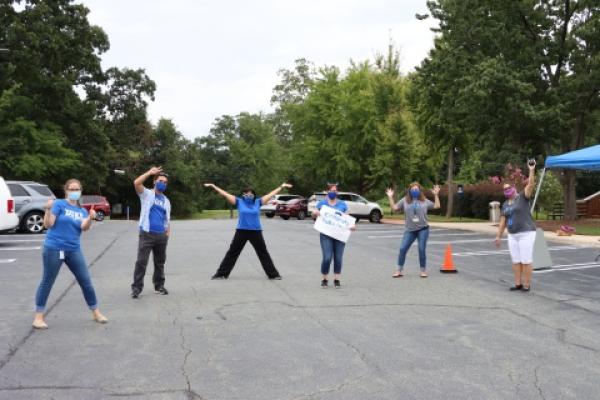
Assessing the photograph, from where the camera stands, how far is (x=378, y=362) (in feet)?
18.5

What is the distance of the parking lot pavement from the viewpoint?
4.96m

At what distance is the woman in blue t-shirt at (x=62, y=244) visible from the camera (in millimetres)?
7000

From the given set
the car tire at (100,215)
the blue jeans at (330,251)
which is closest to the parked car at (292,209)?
the car tire at (100,215)

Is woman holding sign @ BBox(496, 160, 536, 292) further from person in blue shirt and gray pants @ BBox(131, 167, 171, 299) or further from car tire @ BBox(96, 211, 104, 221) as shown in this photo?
car tire @ BBox(96, 211, 104, 221)

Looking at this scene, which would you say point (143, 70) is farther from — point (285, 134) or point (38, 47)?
point (285, 134)

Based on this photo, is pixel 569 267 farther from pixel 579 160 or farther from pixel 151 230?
pixel 151 230

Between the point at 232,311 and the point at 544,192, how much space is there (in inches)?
1199

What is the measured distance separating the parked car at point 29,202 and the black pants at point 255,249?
39.6 feet

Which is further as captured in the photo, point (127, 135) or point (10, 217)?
point (127, 135)

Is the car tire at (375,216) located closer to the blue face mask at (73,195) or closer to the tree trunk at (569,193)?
the tree trunk at (569,193)

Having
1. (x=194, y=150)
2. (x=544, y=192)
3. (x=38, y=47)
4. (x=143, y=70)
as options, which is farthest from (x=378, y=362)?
(x=194, y=150)

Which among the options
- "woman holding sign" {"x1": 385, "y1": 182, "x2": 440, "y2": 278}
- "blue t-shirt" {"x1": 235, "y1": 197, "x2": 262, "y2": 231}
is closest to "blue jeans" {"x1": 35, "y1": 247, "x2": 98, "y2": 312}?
"blue t-shirt" {"x1": 235, "y1": 197, "x2": 262, "y2": 231}

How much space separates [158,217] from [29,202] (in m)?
14.0

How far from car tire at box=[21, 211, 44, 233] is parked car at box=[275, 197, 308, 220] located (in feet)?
60.0
